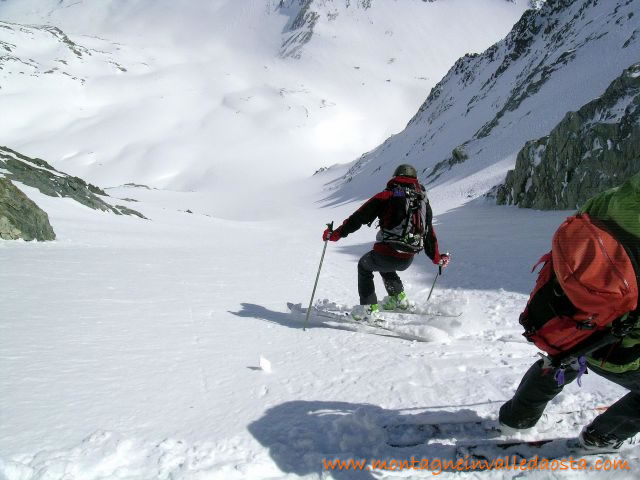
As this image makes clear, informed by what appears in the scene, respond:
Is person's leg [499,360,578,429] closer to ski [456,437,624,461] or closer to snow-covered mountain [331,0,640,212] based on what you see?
ski [456,437,624,461]

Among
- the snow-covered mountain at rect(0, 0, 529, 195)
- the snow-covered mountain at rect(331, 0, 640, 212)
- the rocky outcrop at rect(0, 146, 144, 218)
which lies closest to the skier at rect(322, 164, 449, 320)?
the rocky outcrop at rect(0, 146, 144, 218)

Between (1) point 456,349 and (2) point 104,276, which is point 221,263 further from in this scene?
(1) point 456,349

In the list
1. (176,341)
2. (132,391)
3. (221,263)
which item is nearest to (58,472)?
(132,391)

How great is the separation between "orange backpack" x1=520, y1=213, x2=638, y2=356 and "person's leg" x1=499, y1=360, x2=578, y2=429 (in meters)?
0.31

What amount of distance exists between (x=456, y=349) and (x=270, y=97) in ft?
584

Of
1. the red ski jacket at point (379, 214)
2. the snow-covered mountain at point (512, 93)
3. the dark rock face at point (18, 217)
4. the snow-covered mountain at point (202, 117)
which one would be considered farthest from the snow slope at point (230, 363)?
the snow-covered mountain at point (202, 117)

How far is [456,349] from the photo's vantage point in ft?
13.3

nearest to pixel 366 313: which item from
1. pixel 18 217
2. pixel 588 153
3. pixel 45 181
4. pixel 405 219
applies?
pixel 405 219

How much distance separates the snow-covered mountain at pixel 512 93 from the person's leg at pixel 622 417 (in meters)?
22.6

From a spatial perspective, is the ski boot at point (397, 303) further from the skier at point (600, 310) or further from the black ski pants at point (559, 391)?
the skier at point (600, 310)

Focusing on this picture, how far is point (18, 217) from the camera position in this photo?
830 cm

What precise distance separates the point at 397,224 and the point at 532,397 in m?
2.38

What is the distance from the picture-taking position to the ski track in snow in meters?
2.38

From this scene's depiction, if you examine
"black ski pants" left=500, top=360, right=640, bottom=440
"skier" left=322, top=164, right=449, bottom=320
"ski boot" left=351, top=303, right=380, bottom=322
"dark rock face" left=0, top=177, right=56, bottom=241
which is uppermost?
"dark rock face" left=0, top=177, right=56, bottom=241
